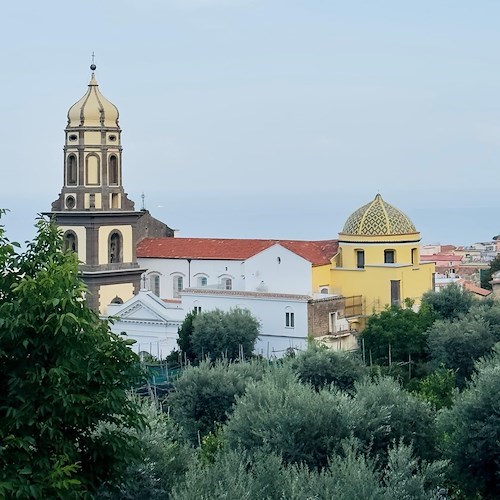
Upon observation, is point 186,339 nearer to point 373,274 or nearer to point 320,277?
point 320,277

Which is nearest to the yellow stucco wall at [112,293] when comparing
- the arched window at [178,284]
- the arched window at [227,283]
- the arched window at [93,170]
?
the arched window at [178,284]

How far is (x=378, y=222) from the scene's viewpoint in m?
52.6

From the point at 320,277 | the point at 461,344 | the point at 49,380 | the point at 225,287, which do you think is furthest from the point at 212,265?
the point at 49,380

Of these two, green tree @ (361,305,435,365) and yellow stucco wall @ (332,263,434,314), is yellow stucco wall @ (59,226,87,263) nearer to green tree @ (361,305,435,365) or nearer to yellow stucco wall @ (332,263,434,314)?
yellow stucco wall @ (332,263,434,314)

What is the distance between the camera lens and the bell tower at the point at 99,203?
58219 millimetres

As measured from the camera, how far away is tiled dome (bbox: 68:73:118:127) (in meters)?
59.1

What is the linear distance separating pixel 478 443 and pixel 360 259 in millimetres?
27566

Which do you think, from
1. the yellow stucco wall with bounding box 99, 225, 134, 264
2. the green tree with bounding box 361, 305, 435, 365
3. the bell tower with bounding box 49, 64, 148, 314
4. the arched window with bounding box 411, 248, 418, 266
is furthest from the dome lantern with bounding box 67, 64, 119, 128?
the green tree with bounding box 361, 305, 435, 365

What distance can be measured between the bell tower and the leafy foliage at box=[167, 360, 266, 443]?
78.8 ft

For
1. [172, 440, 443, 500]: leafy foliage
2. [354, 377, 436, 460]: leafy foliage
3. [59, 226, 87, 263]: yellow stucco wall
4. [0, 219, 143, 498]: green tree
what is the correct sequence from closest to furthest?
[0, 219, 143, 498]: green tree → [172, 440, 443, 500]: leafy foliage → [354, 377, 436, 460]: leafy foliage → [59, 226, 87, 263]: yellow stucco wall

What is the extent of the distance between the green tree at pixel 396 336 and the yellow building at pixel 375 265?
3930mm

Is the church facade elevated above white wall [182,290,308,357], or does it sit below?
above

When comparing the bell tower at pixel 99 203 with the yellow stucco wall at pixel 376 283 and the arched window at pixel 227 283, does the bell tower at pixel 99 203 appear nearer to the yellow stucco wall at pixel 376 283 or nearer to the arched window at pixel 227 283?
the arched window at pixel 227 283

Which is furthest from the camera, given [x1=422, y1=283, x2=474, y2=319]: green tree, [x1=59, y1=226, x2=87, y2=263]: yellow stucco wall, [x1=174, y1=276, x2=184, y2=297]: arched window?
[x1=174, y1=276, x2=184, y2=297]: arched window
